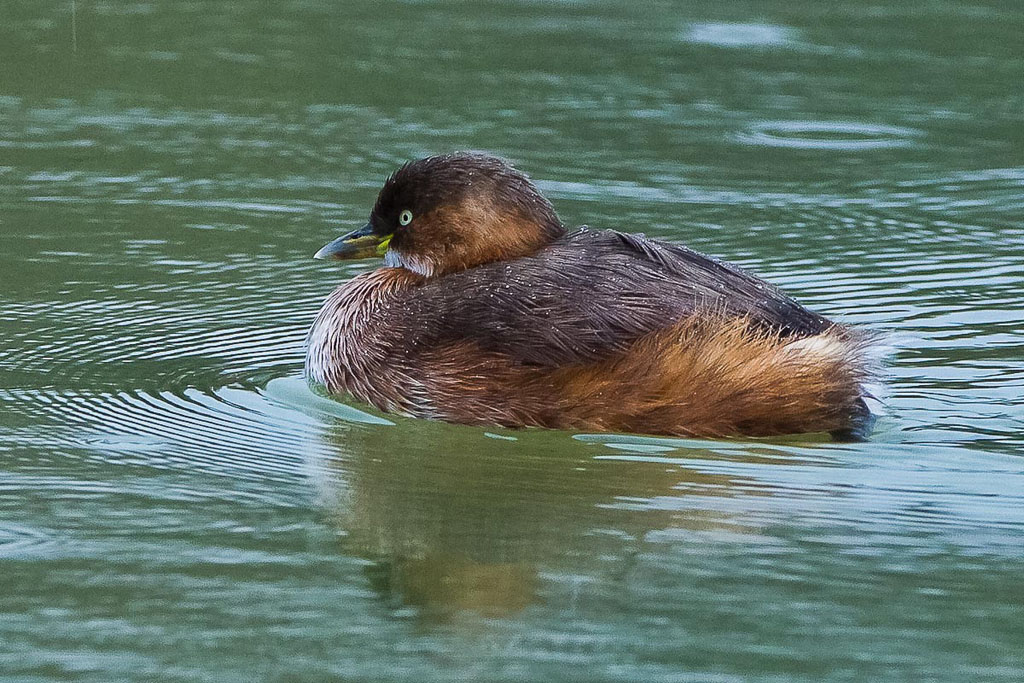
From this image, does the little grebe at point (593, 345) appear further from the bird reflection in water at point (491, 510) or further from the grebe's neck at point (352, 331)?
the bird reflection in water at point (491, 510)

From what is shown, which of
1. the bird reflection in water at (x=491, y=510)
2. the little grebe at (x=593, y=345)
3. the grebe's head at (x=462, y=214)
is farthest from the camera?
the grebe's head at (x=462, y=214)

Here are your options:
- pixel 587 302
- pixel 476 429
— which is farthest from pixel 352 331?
pixel 587 302

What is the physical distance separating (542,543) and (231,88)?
582 centimetres

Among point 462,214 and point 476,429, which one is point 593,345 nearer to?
point 476,429

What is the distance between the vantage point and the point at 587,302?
5566 millimetres

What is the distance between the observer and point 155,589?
4.08 m

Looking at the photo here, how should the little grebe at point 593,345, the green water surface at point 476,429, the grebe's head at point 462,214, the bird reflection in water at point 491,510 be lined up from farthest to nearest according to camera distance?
the grebe's head at point 462,214 → the little grebe at point 593,345 → the bird reflection in water at point 491,510 → the green water surface at point 476,429

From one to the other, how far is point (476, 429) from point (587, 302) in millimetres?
506

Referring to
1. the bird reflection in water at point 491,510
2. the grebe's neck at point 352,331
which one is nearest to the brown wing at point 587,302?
the grebe's neck at point 352,331

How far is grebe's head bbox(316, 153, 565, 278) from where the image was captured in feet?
20.1

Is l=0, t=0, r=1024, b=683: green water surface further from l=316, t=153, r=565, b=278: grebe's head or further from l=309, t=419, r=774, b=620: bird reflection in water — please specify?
l=316, t=153, r=565, b=278: grebe's head

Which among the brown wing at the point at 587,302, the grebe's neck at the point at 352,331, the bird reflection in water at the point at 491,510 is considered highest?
the brown wing at the point at 587,302

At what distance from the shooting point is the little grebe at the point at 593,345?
Answer: 215 inches

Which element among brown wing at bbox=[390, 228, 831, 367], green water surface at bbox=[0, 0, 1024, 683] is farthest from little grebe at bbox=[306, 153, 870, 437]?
green water surface at bbox=[0, 0, 1024, 683]
